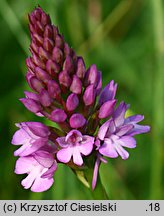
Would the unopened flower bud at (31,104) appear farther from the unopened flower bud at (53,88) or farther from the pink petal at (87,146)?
the pink petal at (87,146)

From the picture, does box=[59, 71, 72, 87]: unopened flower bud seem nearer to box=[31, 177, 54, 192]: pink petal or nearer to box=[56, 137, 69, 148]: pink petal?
box=[56, 137, 69, 148]: pink petal

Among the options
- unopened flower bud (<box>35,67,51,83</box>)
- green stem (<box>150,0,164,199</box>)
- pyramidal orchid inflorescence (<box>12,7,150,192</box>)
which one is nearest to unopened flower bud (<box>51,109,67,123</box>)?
pyramidal orchid inflorescence (<box>12,7,150,192</box>)

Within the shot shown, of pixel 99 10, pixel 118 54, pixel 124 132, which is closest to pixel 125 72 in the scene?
pixel 118 54

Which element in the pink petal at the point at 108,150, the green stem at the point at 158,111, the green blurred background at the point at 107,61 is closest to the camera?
the pink petal at the point at 108,150

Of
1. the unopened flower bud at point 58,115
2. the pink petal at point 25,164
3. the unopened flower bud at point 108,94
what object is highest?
the unopened flower bud at point 108,94

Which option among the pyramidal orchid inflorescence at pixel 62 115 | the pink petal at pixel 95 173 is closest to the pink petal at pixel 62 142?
the pyramidal orchid inflorescence at pixel 62 115

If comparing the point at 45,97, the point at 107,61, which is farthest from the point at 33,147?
the point at 107,61
